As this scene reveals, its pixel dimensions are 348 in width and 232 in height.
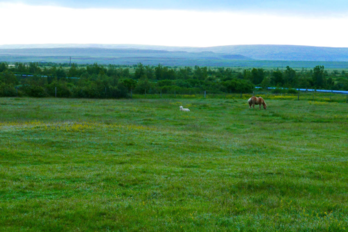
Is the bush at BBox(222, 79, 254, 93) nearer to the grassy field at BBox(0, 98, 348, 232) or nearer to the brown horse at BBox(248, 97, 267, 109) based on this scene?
the brown horse at BBox(248, 97, 267, 109)

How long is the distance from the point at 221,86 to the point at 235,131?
47519mm

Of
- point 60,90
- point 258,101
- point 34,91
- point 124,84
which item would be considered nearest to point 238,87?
point 124,84

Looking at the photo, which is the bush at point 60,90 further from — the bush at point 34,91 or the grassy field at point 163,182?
the grassy field at point 163,182

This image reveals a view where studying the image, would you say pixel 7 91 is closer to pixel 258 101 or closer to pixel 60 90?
pixel 60 90

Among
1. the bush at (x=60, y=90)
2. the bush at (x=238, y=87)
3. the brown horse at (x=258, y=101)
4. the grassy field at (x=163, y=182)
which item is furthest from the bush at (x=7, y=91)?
the bush at (x=238, y=87)

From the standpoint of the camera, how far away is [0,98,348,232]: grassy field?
625cm

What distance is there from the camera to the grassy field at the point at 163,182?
6.25 m

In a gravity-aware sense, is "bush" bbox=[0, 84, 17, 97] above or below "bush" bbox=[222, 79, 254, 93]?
below

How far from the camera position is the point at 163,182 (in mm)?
8914

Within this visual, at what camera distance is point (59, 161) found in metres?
11.8

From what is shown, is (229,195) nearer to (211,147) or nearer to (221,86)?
(211,147)

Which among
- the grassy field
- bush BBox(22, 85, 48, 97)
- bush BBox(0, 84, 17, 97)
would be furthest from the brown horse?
bush BBox(0, 84, 17, 97)

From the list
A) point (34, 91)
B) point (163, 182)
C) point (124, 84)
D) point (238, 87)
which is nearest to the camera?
point (163, 182)

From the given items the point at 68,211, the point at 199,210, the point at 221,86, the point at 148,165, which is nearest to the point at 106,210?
the point at 68,211
